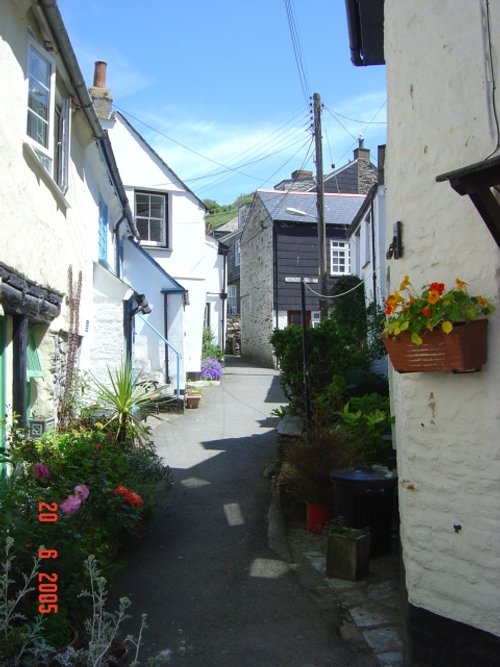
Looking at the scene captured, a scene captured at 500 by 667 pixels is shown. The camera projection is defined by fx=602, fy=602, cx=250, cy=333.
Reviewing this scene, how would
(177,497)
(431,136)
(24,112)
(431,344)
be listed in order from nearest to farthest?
(431,344)
(431,136)
(24,112)
(177,497)

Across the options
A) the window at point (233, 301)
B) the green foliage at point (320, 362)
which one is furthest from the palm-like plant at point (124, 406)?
the window at point (233, 301)

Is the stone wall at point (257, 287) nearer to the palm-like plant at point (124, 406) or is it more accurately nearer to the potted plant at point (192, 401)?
the potted plant at point (192, 401)

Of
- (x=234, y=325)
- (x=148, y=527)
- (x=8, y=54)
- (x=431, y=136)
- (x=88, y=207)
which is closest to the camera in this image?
(x=431, y=136)

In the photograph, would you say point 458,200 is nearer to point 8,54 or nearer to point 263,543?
point 263,543

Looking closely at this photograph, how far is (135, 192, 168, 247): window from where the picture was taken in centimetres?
1755

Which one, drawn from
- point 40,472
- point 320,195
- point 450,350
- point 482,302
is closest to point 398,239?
point 482,302

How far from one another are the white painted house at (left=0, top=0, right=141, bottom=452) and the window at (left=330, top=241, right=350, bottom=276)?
16.6 meters

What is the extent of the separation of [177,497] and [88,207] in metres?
5.00

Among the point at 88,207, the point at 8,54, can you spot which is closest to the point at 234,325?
the point at 88,207

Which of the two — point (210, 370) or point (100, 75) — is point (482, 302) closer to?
point (100, 75)

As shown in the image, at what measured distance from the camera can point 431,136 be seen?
11.7ft

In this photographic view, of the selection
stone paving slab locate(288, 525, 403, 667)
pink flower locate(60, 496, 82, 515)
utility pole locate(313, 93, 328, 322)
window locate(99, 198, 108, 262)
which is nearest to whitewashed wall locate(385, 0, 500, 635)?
stone paving slab locate(288, 525, 403, 667)

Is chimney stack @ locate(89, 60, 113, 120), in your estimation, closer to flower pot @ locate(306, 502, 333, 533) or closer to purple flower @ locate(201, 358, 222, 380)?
purple flower @ locate(201, 358, 222, 380)

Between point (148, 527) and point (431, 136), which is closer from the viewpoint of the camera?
point (431, 136)
